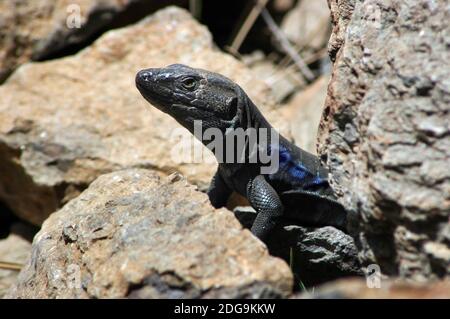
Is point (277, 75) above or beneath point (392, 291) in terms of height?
beneath

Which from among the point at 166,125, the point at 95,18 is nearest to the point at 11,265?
the point at 166,125

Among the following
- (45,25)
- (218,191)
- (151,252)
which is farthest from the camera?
(45,25)

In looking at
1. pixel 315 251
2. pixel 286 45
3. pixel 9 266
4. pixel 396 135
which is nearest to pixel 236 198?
pixel 315 251

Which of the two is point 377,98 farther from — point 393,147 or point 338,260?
point 338,260

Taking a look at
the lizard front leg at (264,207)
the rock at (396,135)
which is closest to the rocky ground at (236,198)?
the rock at (396,135)

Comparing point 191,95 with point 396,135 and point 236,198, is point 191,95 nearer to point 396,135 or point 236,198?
point 236,198

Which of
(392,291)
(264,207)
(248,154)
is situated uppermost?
(392,291)
